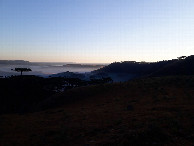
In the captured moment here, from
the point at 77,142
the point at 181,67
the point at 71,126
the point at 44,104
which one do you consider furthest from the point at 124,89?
the point at 181,67

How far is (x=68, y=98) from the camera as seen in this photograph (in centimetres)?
3020

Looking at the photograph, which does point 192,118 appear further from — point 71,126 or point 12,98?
point 12,98

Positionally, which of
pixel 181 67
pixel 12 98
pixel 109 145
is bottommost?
pixel 12 98

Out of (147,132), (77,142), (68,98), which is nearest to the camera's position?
(147,132)

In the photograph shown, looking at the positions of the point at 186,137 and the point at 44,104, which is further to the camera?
the point at 44,104

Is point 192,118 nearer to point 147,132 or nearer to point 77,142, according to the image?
point 147,132

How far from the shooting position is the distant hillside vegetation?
5716 cm

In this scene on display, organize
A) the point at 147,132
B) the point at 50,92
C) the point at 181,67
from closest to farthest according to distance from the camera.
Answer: the point at 147,132
the point at 50,92
the point at 181,67

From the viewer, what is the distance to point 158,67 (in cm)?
8594

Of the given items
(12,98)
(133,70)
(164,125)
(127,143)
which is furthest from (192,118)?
(133,70)

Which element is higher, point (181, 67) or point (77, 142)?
point (181, 67)

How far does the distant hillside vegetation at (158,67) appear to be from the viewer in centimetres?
5716

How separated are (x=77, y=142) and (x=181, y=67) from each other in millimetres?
54293

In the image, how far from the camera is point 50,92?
44.5 m
